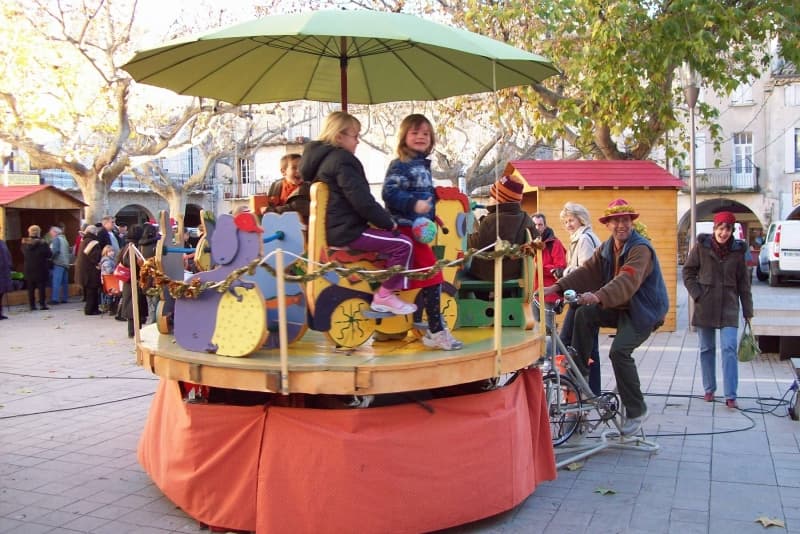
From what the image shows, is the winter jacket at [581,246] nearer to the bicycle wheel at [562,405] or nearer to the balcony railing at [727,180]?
the bicycle wheel at [562,405]

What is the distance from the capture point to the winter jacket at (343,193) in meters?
4.85

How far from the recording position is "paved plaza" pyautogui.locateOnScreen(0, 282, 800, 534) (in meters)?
5.04

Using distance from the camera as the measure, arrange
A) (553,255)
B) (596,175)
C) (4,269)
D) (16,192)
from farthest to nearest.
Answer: (16,192)
(4,269)
(596,175)
(553,255)

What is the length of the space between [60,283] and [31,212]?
3.26 m

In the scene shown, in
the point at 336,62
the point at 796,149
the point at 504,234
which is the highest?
the point at 796,149

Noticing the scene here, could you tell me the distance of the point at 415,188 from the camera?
5398mm

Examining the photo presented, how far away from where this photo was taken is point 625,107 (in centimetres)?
1382

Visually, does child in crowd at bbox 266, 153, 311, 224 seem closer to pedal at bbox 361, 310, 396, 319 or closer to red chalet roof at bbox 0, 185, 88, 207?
pedal at bbox 361, 310, 396, 319

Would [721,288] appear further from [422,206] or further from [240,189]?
[240,189]

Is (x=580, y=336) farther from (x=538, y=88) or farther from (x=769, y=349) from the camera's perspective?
(x=538, y=88)

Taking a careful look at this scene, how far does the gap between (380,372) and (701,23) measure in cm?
1116

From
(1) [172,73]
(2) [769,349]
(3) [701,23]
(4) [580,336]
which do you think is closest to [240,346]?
(1) [172,73]

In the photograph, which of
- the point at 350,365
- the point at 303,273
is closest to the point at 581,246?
the point at 303,273

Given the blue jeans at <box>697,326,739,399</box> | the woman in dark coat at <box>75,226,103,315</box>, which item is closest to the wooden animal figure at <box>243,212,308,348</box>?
the blue jeans at <box>697,326,739,399</box>
